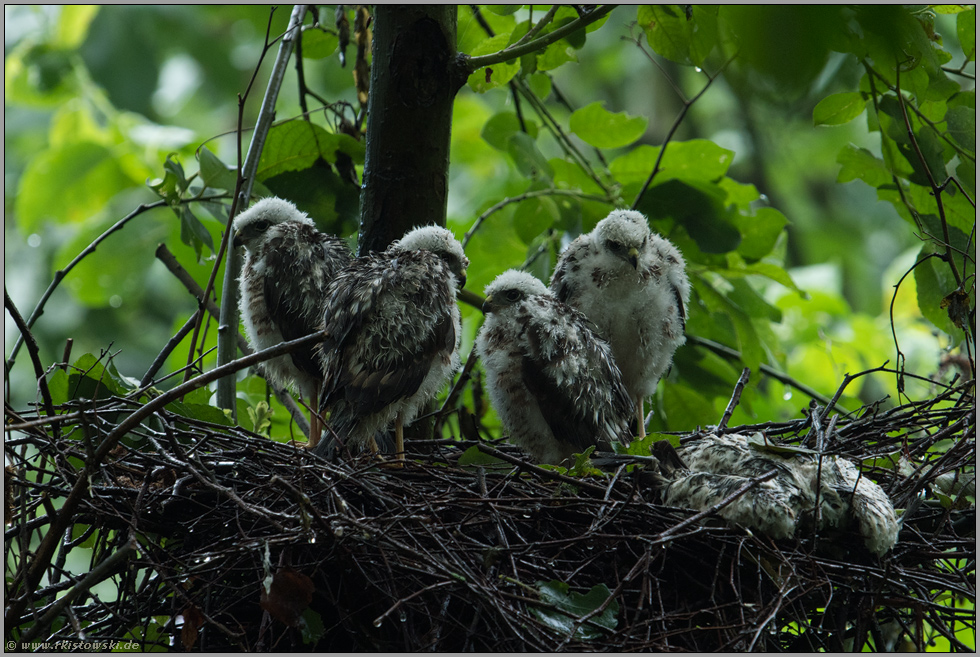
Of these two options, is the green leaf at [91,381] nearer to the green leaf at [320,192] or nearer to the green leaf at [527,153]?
the green leaf at [320,192]

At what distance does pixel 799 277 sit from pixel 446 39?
400 cm

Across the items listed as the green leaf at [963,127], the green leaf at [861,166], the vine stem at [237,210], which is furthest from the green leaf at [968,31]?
the vine stem at [237,210]

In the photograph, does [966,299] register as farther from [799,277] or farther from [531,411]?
[799,277]

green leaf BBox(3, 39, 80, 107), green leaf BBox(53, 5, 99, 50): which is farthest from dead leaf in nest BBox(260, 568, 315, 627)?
green leaf BBox(53, 5, 99, 50)

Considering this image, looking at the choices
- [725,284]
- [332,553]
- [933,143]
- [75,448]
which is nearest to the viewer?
[332,553]

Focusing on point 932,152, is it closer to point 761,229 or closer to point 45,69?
point 761,229

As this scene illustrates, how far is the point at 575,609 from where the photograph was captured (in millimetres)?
2031

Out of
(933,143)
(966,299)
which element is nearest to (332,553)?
(966,299)

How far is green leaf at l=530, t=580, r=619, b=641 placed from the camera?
6.55 feet

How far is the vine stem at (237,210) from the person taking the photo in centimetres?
317

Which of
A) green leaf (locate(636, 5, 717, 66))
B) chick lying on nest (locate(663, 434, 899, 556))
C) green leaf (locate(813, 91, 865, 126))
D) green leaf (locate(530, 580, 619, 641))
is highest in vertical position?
green leaf (locate(636, 5, 717, 66))

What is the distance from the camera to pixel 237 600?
86.7 inches

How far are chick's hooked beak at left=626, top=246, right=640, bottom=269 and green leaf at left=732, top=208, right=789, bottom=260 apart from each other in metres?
0.75

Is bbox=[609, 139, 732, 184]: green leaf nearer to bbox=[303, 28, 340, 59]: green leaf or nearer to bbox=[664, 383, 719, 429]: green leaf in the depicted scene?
bbox=[664, 383, 719, 429]: green leaf
